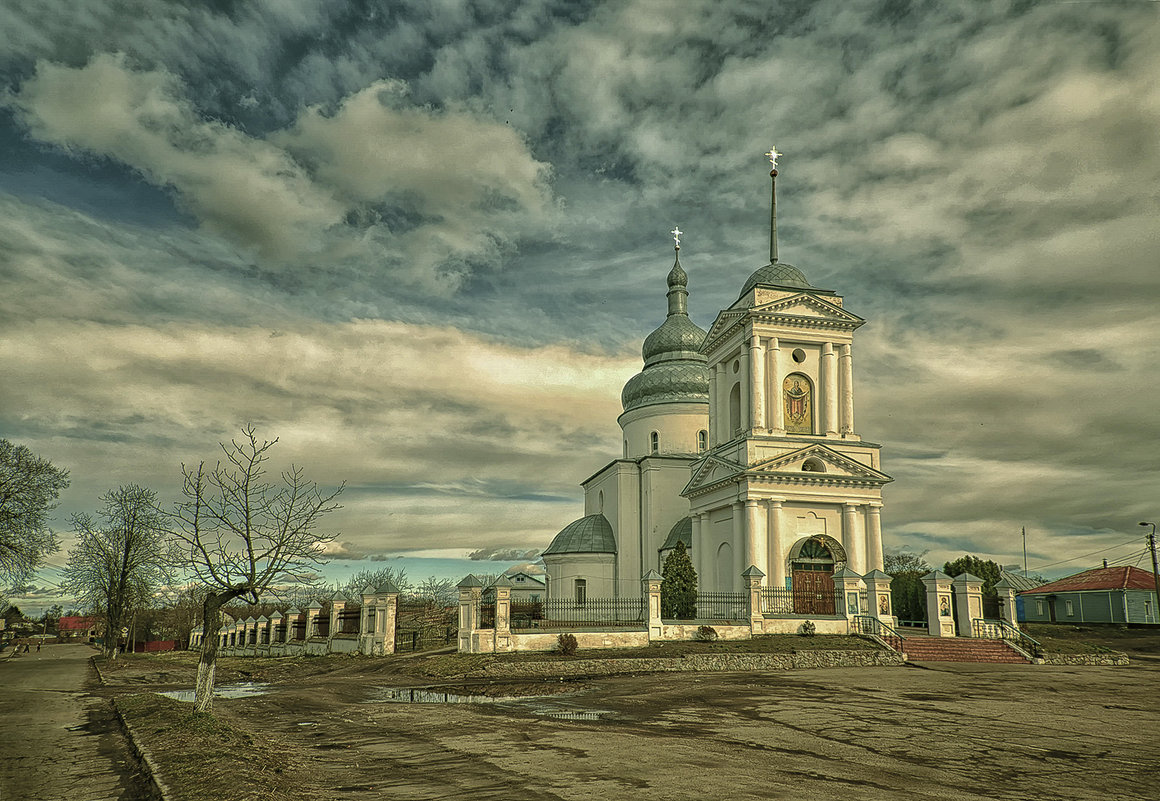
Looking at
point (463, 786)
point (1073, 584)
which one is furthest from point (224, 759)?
point (1073, 584)

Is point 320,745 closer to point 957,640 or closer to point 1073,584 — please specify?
point 957,640

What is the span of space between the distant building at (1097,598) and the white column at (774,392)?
104 ft

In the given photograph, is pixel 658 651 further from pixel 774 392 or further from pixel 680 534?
pixel 680 534

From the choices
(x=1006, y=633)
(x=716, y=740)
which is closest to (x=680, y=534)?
(x=1006, y=633)

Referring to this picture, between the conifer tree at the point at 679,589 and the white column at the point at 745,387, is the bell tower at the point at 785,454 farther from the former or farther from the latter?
the conifer tree at the point at 679,589

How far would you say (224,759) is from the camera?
31.9ft

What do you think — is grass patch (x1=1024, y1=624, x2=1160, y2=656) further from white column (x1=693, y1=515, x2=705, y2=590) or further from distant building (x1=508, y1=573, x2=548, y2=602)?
distant building (x1=508, y1=573, x2=548, y2=602)

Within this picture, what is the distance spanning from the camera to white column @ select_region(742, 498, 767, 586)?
3240cm

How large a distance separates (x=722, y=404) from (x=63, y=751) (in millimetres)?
30857

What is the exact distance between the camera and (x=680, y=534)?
40594mm

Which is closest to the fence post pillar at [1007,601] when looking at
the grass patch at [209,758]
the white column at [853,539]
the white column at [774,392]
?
the white column at [853,539]

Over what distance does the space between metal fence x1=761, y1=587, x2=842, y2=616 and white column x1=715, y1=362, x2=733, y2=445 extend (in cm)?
851

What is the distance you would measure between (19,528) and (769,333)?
33.4 meters

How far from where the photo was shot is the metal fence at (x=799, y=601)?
3005 centimetres
